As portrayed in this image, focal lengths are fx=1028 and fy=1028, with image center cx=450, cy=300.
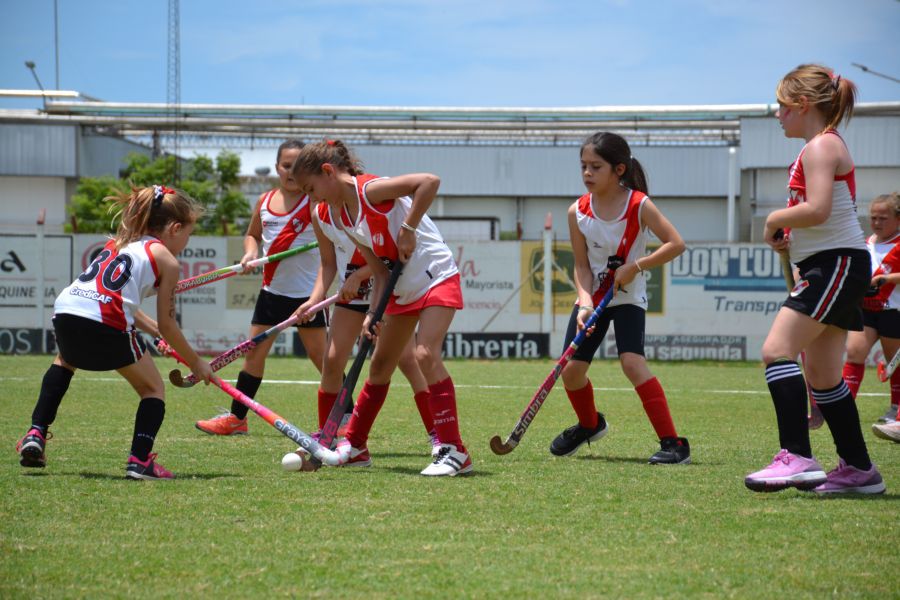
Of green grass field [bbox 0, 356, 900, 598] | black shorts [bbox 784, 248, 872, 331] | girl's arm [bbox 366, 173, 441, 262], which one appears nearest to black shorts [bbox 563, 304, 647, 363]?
green grass field [bbox 0, 356, 900, 598]

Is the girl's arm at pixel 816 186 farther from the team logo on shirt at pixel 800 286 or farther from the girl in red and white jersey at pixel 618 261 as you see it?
the girl in red and white jersey at pixel 618 261

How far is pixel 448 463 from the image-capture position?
487 cm

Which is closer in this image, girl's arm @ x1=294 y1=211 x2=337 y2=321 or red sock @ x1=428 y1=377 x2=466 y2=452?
red sock @ x1=428 y1=377 x2=466 y2=452

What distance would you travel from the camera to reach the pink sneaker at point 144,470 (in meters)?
4.71

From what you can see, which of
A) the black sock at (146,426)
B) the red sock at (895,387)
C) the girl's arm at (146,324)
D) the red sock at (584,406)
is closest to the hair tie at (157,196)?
the girl's arm at (146,324)

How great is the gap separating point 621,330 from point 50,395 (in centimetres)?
295

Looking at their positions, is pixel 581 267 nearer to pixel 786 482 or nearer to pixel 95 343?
pixel 786 482

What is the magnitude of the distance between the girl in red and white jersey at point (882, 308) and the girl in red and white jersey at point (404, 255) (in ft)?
12.8

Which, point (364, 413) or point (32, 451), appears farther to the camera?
point (364, 413)

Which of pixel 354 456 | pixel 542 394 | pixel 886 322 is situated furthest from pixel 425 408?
pixel 886 322

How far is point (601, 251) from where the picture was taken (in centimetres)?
564

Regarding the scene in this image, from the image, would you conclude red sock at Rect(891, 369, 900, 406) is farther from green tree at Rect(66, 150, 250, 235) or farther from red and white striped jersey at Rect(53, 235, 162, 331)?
green tree at Rect(66, 150, 250, 235)

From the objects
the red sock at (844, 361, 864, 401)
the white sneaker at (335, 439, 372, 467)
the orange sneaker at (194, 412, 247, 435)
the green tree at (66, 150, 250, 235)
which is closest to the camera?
the white sneaker at (335, 439, 372, 467)

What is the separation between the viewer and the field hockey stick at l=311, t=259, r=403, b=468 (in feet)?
16.0
